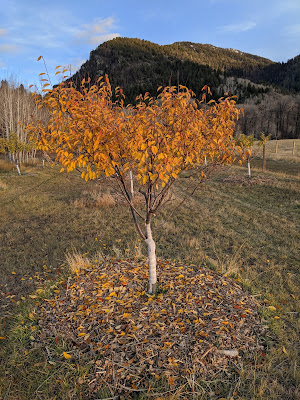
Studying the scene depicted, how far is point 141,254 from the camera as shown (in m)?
5.85

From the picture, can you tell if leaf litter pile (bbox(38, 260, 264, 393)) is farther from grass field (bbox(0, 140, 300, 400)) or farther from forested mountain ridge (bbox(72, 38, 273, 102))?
forested mountain ridge (bbox(72, 38, 273, 102))

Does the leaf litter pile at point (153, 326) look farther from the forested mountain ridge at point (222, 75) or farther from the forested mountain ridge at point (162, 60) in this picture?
the forested mountain ridge at point (162, 60)

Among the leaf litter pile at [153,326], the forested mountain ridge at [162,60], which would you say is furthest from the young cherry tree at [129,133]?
the forested mountain ridge at [162,60]

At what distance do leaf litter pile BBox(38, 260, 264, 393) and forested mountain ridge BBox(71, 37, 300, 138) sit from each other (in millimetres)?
16250

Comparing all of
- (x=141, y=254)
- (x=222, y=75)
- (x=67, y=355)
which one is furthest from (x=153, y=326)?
(x=222, y=75)

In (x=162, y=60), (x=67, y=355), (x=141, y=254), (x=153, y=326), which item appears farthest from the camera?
(x=162, y=60)

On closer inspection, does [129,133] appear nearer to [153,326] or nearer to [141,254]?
[153,326]

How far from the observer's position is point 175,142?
9.59 ft

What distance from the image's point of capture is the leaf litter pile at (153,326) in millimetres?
2820

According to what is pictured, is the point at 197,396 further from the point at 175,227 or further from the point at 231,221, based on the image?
the point at 231,221

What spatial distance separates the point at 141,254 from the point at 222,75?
110242 millimetres

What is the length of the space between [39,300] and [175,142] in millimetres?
3704

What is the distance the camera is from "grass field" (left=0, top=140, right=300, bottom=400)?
2835 millimetres

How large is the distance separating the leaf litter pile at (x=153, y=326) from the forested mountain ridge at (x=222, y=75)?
16.2 m
